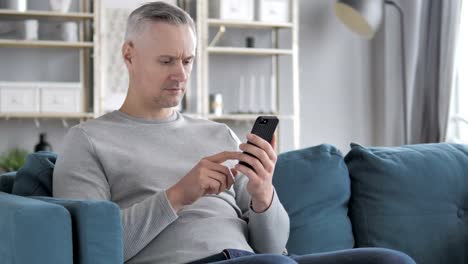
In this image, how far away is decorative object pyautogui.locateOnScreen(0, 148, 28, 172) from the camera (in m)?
4.73

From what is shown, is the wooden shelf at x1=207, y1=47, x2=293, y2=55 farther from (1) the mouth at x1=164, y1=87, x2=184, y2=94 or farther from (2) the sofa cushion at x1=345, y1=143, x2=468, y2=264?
(1) the mouth at x1=164, y1=87, x2=184, y2=94

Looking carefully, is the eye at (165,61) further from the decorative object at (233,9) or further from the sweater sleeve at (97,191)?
the decorative object at (233,9)

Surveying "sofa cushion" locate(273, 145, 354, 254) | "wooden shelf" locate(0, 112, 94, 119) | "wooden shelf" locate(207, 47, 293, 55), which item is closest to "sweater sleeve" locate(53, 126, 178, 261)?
"sofa cushion" locate(273, 145, 354, 254)

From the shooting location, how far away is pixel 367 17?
4938 mm

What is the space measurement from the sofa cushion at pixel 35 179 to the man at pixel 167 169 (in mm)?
116

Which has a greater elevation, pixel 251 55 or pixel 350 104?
pixel 251 55

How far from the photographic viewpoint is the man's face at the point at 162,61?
6.53ft

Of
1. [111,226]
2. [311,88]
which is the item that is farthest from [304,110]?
[111,226]

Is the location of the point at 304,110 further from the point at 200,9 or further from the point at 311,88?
the point at 200,9

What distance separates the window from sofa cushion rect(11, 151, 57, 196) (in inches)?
136

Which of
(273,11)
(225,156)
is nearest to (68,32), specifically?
(273,11)

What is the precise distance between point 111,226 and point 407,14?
4186mm

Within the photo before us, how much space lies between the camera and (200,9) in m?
5.06

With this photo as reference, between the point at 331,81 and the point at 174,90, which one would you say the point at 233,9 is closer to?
the point at 331,81
